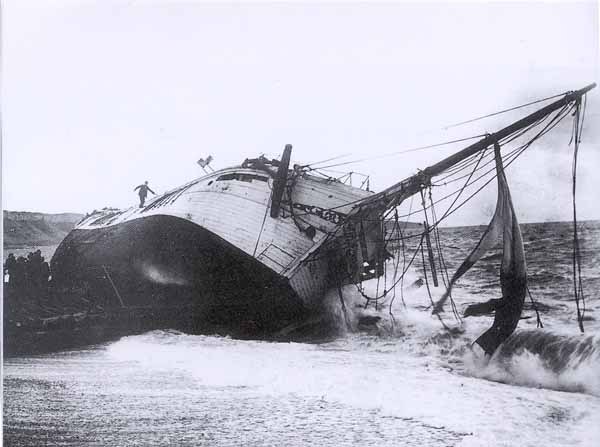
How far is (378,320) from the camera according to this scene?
9.09 m

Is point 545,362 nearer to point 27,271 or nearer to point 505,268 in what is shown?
point 505,268

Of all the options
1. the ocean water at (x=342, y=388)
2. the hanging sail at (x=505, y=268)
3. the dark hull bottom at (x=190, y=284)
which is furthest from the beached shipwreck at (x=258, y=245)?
the ocean water at (x=342, y=388)

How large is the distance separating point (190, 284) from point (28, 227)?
11.5 ft

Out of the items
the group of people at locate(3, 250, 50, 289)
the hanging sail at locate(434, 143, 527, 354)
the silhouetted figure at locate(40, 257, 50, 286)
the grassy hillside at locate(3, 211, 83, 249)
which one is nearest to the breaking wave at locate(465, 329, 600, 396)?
the hanging sail at locate(434, 143, 527, 354)

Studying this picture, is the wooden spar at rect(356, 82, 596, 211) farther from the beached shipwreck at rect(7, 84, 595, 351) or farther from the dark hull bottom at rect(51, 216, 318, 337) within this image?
the dark hull bottom at rect(51, 216, 318, 337)

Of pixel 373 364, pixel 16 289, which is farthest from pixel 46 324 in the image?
pixel 373 364

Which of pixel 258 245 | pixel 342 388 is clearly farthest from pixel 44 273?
pixel 342 388

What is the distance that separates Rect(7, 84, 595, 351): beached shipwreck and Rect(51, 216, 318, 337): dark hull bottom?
0.02m

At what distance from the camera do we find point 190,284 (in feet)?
33.4

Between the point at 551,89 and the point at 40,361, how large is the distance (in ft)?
29.3

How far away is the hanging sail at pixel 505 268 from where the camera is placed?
686 centimetres

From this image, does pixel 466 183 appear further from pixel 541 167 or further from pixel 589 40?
pixel 589 40

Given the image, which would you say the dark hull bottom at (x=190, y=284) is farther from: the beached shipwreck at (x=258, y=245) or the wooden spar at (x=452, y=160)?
the wooden spar at (x=452, y=160)

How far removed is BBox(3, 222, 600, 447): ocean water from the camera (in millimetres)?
5631
